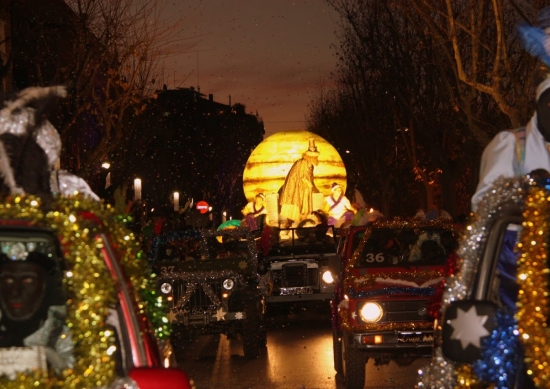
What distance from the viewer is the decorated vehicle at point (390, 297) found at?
1116 cm

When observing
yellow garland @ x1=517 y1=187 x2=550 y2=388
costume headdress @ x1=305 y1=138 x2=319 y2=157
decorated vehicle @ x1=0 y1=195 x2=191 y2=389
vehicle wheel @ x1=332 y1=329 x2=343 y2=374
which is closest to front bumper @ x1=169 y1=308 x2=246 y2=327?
vehicle wheel @ x1=332 y1=329 x2=343 y2=374

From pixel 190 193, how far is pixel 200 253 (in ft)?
188

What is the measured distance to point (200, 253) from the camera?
1670 cm

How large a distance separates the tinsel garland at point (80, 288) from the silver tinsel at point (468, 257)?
1529 mm

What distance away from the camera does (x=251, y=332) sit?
15297mm

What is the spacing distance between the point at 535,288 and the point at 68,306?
5.65ft

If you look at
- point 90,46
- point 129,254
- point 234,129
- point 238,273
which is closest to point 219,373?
point 238,273

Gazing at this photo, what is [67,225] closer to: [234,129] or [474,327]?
[474,327]

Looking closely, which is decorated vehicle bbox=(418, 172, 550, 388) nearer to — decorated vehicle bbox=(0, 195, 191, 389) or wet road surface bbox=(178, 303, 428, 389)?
decorated vehicle bbox=(0, 195, 191, 389)

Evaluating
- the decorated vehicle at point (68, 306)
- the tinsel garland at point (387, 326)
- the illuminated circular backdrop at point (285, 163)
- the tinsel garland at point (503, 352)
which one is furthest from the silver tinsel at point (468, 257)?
the illuminated circular backdrop at point (285, 163)

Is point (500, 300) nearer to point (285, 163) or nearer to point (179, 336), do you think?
point (179, 336)

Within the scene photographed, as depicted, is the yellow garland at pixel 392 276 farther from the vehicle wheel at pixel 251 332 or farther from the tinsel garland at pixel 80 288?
the tinsel garland at pixel 80 288

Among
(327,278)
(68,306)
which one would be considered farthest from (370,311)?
(327,278)

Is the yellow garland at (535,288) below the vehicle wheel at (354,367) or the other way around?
the other way around
